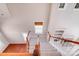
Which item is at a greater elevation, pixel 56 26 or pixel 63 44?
pixel 56 26

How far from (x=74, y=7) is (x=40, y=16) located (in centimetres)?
133

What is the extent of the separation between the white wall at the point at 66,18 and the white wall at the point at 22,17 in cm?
33

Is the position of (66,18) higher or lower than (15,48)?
higher

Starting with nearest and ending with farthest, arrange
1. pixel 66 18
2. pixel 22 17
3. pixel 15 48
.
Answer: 1. pixel 66 18
2. pixel 22 17
3. pixel 15 48

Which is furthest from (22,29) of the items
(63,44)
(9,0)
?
(9,0)

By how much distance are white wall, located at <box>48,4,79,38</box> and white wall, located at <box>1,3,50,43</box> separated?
1.07ft

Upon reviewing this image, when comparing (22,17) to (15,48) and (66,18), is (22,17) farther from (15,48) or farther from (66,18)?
(15,48)

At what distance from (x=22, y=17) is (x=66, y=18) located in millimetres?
A: 1773

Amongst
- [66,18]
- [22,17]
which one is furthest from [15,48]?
[66,18]

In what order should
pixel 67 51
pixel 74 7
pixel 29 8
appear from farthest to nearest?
1. pixel 29 8
2. pixel 74 7
3. pixel 67 51

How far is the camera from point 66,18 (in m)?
3.70

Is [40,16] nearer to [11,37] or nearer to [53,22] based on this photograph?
[53,22]

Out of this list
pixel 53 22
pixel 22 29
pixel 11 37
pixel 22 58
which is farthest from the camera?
pixel 11 37

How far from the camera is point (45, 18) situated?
399 centimetres
